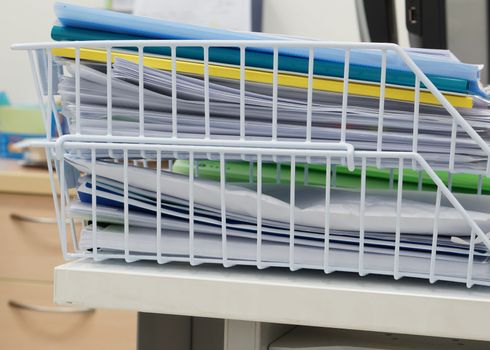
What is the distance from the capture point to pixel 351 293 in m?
0.42

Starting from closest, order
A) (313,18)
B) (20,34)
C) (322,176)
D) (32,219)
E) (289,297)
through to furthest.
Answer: (289,297), (322,176), (32,219), (313,18), (20,34)

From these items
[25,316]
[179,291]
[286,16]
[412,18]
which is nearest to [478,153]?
[179,291]

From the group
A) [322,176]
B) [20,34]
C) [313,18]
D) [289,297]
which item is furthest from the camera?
[20,34]

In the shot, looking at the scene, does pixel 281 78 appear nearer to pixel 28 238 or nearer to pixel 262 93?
pixel 262 93

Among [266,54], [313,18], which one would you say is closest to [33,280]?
[313,18]

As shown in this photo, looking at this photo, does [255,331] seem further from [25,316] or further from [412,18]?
[25,316]

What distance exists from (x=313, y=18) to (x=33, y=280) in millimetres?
1066

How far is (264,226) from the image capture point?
478 mm

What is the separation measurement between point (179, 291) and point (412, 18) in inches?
30.2

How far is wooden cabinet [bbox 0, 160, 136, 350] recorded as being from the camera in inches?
66.1

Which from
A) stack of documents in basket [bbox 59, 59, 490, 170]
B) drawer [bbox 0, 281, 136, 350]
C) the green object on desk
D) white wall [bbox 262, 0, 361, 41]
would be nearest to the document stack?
stack of documents in basket [bbox 59, 59, 490, 170]

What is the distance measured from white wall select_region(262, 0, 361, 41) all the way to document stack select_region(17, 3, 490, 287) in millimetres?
1636

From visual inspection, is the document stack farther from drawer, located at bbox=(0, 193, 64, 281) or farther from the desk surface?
drawer, located at bbox=(0, 193, 64, 281)

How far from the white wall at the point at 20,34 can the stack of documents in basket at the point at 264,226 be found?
6.22 ft
